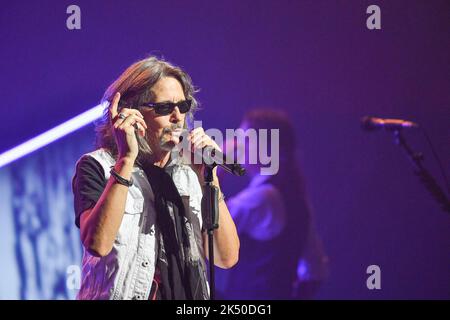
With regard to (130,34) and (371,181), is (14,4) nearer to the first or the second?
(130,34)

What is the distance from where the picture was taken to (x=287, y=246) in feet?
9.23

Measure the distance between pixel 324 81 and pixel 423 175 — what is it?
66 centimetres

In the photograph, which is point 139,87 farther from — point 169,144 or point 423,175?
point 423,175

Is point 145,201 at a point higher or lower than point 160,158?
lower

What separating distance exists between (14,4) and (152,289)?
1656mm

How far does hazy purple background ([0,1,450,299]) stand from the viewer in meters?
2.78

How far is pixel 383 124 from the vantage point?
274 cm

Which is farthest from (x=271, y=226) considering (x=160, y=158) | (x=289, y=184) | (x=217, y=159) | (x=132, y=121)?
(x=132, y=121)

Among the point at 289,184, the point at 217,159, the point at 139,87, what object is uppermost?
the point at 139,87

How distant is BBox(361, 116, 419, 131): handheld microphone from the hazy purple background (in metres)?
0.15

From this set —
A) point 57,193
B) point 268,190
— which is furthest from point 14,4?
point 268,190

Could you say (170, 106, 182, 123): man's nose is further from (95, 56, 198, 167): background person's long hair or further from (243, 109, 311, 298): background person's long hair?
(243, 109, 311, 298): background person's long hair

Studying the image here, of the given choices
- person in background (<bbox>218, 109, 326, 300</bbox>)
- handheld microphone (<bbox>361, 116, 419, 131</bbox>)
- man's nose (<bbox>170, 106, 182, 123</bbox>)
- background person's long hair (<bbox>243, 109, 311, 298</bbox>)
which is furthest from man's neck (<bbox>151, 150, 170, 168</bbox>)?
handheld microphone (<bbox>361, 116, 419, 131</bbox>)

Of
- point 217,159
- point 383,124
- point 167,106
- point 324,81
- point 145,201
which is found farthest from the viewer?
point 324,81
